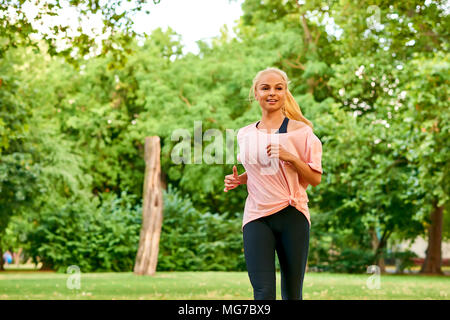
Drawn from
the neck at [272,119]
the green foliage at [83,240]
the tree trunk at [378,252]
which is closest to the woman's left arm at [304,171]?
the neck at [272,119]

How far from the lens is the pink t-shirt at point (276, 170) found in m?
3.51

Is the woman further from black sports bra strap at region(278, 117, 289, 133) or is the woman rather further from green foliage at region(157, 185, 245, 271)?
green foliage at region(157, 185, 245, 271)

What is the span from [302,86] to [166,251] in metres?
9.28

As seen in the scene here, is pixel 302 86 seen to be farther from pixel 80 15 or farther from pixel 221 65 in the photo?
pixel 80 15

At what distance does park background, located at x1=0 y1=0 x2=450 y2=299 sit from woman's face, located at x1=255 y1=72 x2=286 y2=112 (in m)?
13.9

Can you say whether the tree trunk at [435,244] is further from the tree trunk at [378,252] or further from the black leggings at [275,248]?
the black leggings at [275,248]

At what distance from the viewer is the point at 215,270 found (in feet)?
78.8

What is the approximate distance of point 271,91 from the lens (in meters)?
3.67

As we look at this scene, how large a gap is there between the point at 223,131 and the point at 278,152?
2360 cm

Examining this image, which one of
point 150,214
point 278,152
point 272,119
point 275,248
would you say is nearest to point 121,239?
point 150,214

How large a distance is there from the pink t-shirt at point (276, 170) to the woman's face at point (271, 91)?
0.57 feet

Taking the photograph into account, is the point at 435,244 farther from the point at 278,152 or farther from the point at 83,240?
the point at 278,152

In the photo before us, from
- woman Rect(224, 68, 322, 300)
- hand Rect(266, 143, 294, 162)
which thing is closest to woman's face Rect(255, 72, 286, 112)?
woman Rect(224, 68, 322, 300)
